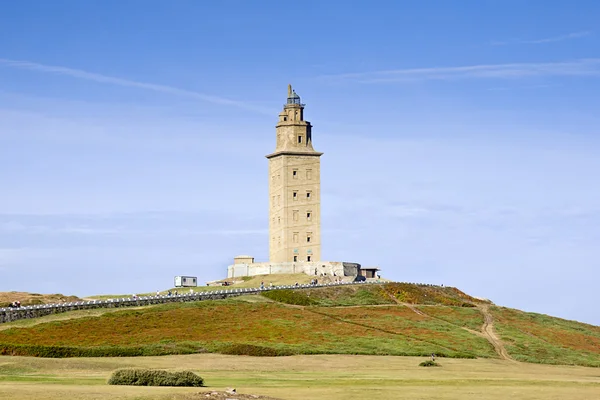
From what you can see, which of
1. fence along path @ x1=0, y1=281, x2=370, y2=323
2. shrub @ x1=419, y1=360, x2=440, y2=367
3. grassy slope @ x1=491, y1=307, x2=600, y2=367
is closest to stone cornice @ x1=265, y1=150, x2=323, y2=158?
fence along path @ x1=0, y1=281, x2=370, y2=323

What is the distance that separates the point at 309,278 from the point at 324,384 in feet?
240

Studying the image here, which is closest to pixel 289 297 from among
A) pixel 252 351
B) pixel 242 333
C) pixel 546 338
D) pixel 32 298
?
pixel 242 333

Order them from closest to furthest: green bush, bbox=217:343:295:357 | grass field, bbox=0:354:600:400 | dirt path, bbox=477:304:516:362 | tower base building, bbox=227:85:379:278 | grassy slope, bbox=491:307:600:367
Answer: grass field, bbox=0:354:600:400 < green bush, bbox=217:343:295:357 < dirt path, bbox=477:304:516:362 < grassy slope, bbox=491:307:600:367 < tower base building, bbox=227:85:379:278

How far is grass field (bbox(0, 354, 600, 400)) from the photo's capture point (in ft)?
138

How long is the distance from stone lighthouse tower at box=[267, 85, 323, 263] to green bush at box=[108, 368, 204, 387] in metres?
84.5

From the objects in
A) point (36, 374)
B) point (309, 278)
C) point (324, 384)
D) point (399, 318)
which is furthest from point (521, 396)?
point (309, 278)

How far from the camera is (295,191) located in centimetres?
13200

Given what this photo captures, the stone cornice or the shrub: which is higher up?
the stone cornice

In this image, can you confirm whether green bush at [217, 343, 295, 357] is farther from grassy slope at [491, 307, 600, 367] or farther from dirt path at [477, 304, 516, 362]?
grassy slope at [491, 307, 600, 367]

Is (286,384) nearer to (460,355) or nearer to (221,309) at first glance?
(460,355)

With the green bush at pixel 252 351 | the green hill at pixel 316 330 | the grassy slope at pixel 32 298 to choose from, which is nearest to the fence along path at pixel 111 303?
the green hill at pixel 316 330

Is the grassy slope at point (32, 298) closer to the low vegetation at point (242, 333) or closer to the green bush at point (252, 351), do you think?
the low vegetation at point (242, 333)

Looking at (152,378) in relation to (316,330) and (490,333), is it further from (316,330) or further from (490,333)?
(490,333)

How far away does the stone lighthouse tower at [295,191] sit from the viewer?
131250mm
